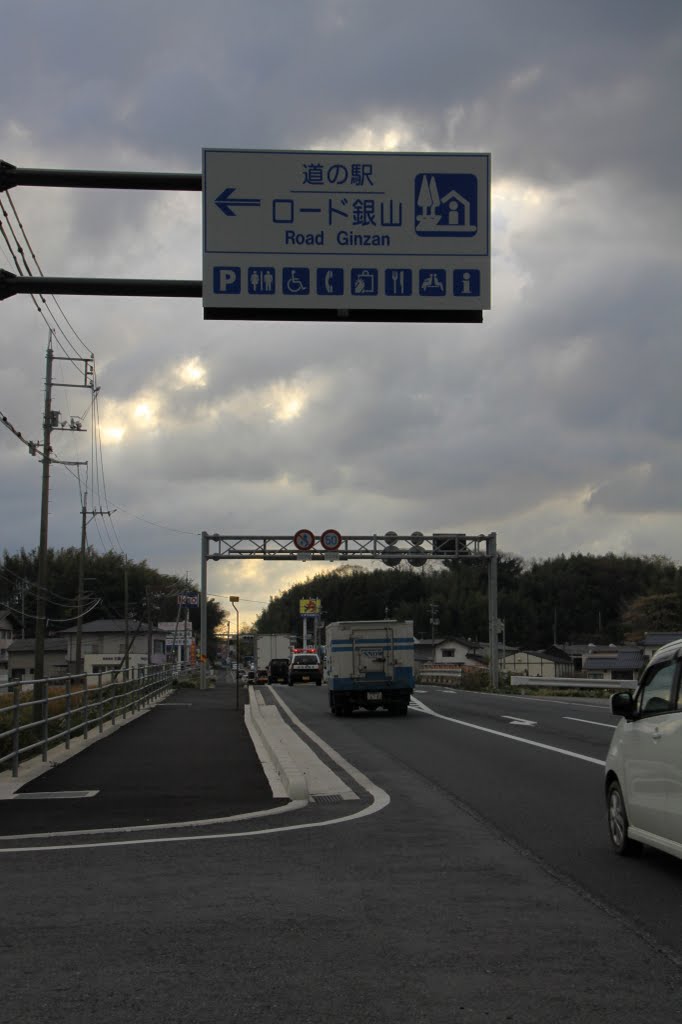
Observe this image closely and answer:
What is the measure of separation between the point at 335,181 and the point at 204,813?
8259 mm

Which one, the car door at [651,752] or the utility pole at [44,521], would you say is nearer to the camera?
the car door at [651,752]

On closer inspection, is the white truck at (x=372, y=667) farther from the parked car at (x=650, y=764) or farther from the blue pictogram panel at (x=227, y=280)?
the parked car at (x=650, y=764)

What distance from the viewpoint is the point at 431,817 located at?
38.4 feet

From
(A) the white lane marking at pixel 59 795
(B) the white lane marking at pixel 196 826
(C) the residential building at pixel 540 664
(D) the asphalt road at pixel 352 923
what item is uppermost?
(D) the asphalt road at pixel 352 923

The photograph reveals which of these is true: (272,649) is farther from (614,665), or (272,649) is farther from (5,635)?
(5,635)

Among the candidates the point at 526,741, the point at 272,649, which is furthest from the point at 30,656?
the point at 526,741

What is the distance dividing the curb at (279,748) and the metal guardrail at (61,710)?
3.38 metres

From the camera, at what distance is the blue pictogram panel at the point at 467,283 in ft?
49.0

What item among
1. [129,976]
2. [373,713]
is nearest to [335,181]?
[129,976]

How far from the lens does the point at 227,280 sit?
14812 mm

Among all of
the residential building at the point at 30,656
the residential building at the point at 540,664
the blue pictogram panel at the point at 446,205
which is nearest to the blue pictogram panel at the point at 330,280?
the blue pictogram panel at the point at 446,205

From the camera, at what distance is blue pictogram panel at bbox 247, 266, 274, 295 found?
14781mm

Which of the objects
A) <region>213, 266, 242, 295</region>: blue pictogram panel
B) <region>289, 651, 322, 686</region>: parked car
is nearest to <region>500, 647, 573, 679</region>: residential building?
<region>289, 651, 322, 686</region>: parked car

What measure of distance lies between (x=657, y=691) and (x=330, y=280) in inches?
311
